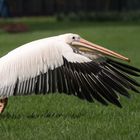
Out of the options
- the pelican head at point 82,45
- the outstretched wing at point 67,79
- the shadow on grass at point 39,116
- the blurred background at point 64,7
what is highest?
the pelican head at point 82,45

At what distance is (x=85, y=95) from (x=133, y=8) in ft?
182

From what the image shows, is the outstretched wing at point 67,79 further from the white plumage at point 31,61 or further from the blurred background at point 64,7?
the blurred background at point 64,7

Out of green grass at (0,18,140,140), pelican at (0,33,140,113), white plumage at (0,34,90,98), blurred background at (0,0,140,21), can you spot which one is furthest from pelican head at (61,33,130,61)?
blurred background at (0,0,140,21)

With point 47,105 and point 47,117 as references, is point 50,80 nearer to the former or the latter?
point 47,117

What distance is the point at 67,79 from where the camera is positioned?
768 cm

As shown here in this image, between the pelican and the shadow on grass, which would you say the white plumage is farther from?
the shadow on grass

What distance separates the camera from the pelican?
7.54 m

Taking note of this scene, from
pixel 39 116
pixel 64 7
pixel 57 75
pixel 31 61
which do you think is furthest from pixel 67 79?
pixel 64 7

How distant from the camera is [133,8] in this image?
62.2 m

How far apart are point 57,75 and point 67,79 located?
13cm

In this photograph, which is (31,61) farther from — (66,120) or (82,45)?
(66,120)

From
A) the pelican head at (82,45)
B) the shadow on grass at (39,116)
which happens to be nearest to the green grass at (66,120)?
the shadow on grass at (39,116)

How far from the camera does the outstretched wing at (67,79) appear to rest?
7.54 m

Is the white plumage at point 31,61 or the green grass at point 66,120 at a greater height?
the white plumage at point 31,61
